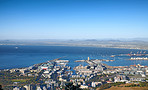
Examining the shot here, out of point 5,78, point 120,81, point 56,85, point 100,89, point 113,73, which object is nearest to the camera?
point 100,89

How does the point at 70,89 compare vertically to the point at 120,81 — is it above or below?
above

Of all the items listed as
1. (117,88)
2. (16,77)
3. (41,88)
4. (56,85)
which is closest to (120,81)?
(117,88)

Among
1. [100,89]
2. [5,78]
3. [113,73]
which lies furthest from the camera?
[113,73]

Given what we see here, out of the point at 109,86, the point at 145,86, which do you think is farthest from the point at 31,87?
the point at 145,86

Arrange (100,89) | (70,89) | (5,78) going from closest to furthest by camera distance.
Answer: (70,89)
(100,89)
(5,78)

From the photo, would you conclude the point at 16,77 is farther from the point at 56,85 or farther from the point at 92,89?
the point at 92,89

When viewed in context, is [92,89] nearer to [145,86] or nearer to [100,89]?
[100,89]

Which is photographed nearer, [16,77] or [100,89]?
[100,89]

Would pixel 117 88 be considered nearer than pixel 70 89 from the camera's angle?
No

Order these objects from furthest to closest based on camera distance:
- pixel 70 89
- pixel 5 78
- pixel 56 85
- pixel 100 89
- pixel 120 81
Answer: pixel 5 78
pixel 120 81
pixel 56 85
pixel 100 89
pixel 70 89
